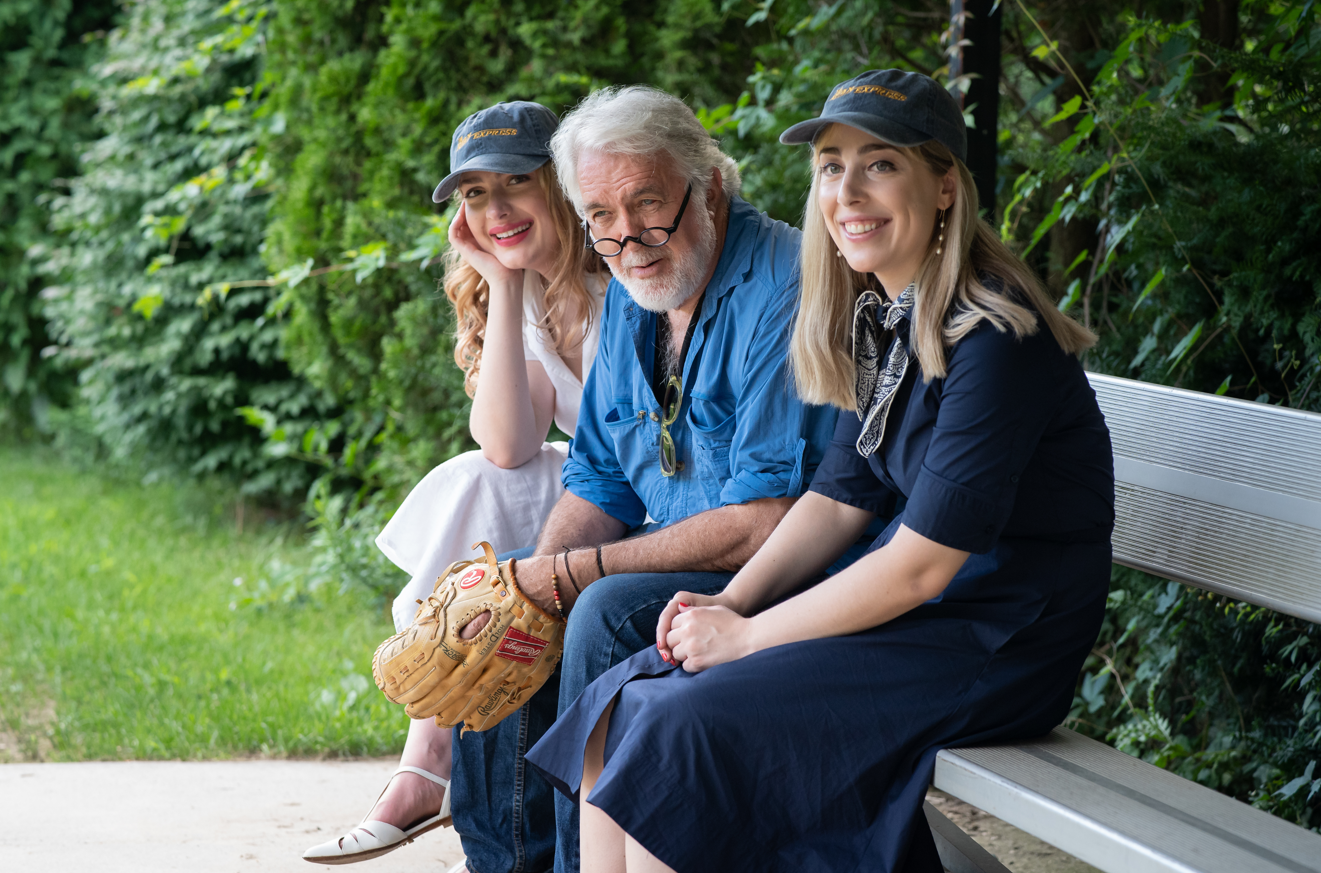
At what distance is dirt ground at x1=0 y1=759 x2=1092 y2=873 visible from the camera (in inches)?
102

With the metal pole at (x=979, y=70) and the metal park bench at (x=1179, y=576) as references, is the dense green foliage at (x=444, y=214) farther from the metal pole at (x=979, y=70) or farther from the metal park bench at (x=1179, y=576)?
the metal park bench at (x=1179, y=576)

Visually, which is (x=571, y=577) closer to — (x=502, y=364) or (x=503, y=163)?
(x=502, y=364)

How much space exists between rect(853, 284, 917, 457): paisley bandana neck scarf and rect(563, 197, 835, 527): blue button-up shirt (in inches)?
7.0

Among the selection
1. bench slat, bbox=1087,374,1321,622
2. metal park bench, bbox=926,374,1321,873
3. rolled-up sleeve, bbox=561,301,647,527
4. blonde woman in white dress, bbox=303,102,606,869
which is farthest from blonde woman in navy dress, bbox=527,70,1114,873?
blonde woman in white dress, bbox=303,102,606,869

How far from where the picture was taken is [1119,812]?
152 centimetres

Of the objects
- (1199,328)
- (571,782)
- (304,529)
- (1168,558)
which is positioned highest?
(1199,328)

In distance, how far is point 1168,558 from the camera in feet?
6.91

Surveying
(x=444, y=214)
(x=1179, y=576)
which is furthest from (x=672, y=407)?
(x=444, y=214)

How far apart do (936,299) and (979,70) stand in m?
1.12

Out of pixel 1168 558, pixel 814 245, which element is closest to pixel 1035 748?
pixel 1168 558

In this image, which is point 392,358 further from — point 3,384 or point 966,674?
point 3,384

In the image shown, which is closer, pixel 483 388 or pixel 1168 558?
pixel 1168 558

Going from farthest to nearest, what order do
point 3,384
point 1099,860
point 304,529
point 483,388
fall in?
point 3,384
point 304,529
point 483,388
point 1099,860

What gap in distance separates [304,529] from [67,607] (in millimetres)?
1745
